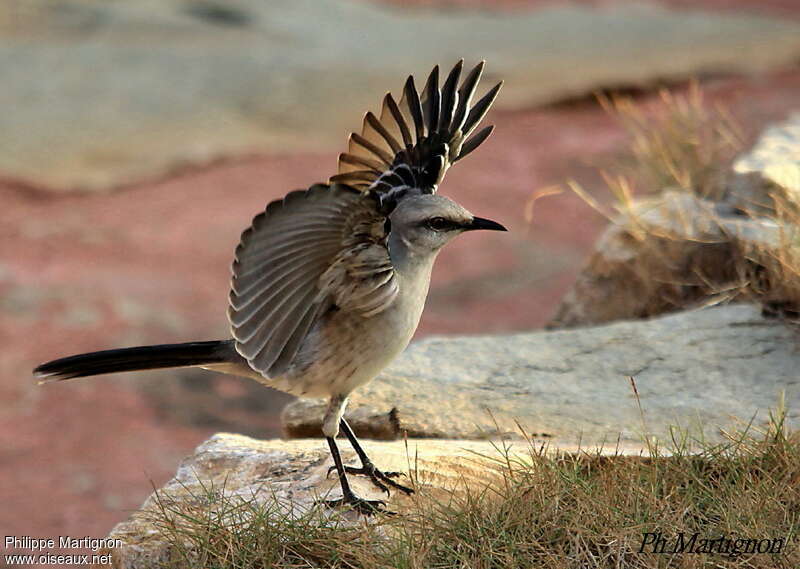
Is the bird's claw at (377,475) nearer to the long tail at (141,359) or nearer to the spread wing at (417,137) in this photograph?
the long tail at (141,359)

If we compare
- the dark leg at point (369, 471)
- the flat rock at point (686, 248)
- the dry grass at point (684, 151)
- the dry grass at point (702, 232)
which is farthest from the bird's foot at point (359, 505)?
the dry grass at point (684, 151)

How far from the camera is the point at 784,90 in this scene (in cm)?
1015

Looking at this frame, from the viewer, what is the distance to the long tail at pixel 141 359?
2803mm

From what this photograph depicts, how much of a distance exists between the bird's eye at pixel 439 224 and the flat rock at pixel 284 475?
59cm

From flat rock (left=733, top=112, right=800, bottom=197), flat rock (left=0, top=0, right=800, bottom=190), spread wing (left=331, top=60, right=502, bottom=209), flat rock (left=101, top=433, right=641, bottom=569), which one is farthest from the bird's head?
flat rock (left=0, top=0, right=800, bottom=190)

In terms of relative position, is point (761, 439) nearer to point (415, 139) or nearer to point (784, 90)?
point (415, 139)

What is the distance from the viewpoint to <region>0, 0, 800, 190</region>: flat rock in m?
9.21

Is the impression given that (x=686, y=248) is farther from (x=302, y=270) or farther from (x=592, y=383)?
(x=302, y=270)

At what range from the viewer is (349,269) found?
2523 mm

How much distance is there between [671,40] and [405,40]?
2837mm

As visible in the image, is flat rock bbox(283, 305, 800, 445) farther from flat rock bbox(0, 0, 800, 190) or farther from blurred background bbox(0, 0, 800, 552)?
flat rock bbox(0, 0, 800, 190)

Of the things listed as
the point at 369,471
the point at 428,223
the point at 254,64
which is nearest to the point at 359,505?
the point at 369,471

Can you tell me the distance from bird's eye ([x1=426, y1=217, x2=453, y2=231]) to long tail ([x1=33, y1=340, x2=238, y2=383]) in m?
0.65

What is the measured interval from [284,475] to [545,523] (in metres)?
0.78
